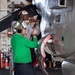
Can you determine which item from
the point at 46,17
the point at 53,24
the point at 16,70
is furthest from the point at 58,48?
the point at 46,17

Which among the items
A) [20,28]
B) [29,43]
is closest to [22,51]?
[29,43]

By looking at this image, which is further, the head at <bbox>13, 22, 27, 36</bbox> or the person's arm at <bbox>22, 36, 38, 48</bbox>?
the head at <bbox>13, 22, 27, 36</bbox>

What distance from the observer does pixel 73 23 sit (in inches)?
119

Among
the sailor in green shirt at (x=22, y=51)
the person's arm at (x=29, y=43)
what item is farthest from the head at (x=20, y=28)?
the person's arm at (x=29, y=43)

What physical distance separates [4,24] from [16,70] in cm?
187

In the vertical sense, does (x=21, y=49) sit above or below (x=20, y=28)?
below

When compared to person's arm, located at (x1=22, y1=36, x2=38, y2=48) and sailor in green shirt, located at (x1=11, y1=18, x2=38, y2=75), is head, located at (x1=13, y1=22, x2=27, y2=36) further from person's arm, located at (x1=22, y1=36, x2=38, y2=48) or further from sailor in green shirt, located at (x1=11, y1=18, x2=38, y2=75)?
person's arm, located at (x1=22, y1=36, x2=38, y2=48)

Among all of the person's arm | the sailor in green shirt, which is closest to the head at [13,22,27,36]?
the sailor in green shirt

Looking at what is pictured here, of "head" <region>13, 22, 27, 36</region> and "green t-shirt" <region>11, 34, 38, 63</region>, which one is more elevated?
"head" <region>13, 22, 27, 36</region>

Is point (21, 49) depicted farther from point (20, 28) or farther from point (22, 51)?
point (20, 28)

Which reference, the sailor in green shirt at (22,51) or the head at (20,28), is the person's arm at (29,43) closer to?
the sailor in green shirt at (22,51)

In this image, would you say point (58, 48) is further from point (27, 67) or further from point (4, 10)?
point (4, 10)

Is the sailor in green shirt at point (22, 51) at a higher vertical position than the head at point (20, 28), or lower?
lower

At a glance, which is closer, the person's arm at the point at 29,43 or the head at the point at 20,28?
the person's arm at the point at 29,43
